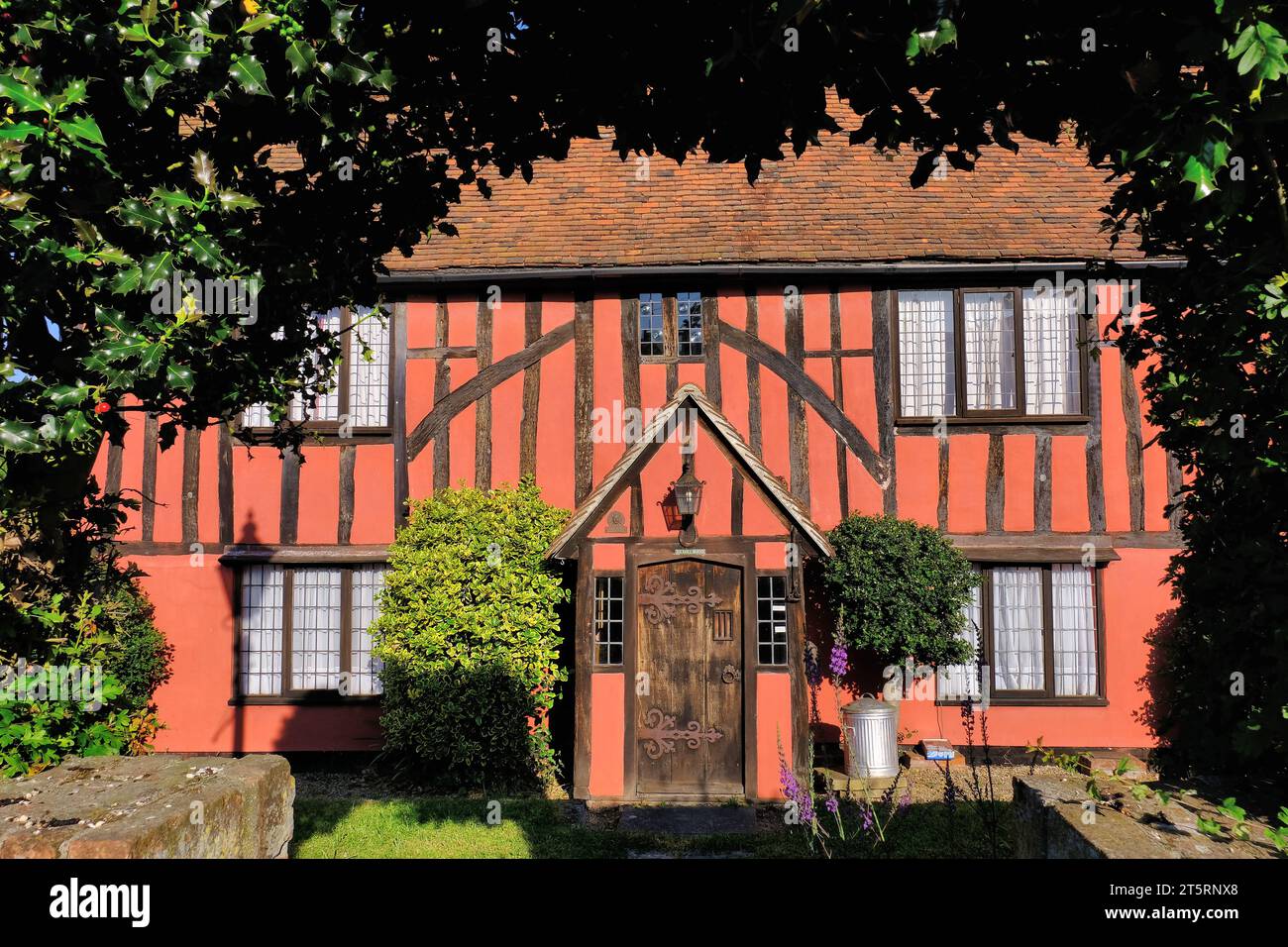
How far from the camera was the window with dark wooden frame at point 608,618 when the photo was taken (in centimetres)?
996

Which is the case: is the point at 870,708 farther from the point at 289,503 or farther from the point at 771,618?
the point at 289,503

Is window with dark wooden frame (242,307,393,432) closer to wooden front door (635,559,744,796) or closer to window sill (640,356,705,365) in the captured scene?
window sill (640,356,705,365)

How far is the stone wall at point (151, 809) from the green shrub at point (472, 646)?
4.56m

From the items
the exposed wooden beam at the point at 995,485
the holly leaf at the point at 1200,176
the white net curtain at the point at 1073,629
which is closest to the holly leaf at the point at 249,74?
the holly leaf at the point at 1200,176

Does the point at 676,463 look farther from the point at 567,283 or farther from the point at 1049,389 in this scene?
the point at 1049,389

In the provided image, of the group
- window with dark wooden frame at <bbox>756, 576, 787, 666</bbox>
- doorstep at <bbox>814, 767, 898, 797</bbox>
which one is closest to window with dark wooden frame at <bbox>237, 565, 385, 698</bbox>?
window with dark wooden frame at <bbox>756, 576, 787, 666</bbox>

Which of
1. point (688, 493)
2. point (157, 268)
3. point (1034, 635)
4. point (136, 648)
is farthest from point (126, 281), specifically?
point (1034, 635)

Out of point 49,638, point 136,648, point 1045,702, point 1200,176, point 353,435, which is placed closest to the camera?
point 1200,176

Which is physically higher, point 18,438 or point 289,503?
point 289,503

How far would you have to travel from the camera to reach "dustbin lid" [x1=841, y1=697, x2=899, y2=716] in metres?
10.4

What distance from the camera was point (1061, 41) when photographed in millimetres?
3424

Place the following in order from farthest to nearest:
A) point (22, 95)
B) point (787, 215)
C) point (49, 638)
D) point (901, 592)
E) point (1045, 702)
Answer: point (787, 215) < point (1045, 702) < point (901, 592) < point (49, 638) < point (22, 95)

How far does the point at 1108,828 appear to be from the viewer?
3535 millimetres

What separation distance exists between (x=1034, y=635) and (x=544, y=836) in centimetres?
673
